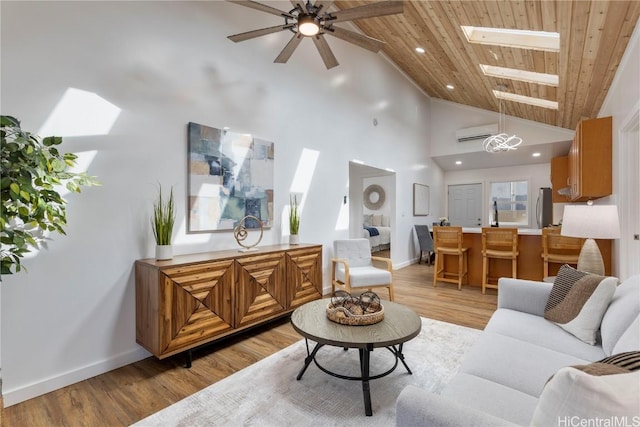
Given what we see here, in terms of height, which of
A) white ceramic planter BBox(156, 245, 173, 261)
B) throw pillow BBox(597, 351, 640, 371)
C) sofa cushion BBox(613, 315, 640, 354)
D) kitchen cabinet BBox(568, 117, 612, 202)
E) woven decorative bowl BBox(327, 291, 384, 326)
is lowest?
woven decorative bowl BBox(327, 291, 384, 326)

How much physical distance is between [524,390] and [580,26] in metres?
3.16

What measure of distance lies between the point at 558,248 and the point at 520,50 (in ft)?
8.74

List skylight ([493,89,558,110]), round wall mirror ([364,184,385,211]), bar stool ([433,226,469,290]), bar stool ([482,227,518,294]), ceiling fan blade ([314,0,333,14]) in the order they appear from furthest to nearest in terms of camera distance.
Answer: round wall mirror ([364,184,385,211]), skylight ([493,89,558,110]), bar stool ([433,226,469,290]), bar stool ([482,227,518,294]), ceiling fan blade ([314,0,333,14])

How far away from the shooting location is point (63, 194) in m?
2.20

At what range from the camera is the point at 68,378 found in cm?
221

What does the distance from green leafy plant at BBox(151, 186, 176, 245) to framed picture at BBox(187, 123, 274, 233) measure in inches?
9.0

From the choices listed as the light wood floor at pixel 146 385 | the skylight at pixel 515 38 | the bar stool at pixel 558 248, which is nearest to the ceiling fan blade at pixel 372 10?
the skylight at pixel 515 38

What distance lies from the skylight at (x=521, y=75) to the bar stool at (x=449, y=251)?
2.37m

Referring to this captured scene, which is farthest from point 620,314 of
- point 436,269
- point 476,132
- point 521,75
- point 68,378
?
point 476,132

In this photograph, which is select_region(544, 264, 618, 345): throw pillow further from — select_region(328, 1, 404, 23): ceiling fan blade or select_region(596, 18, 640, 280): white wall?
select_region(328, 1, 404, 23): ceiling fan blade

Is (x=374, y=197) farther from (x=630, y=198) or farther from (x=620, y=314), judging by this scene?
(x=620, y=314)

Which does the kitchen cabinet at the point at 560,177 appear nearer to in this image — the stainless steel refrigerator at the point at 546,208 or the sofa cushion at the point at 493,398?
the stainless steel refrigerator at the point at 546,208

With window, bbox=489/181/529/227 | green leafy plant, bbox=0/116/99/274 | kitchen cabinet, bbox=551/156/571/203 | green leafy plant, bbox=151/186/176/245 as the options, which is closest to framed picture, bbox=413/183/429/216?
window, bbox=489/181/529/227

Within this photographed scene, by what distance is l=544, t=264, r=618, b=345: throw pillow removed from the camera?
1853 mm
